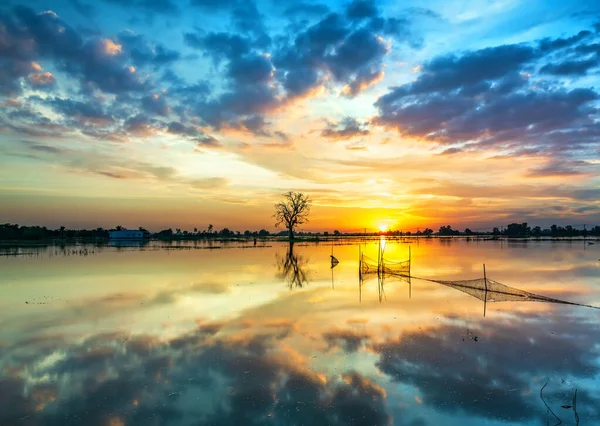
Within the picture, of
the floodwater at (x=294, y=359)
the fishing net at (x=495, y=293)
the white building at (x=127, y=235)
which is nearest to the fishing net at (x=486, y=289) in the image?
the fishing net at (x=495, y=293)

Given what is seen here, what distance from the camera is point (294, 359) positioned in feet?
36.7

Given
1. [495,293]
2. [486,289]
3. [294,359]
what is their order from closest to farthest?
1. [294,359]
2. [495,293]
3. [486,289]

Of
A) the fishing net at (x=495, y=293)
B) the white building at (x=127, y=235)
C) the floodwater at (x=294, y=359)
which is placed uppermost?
the white building at (x=127, y=235)

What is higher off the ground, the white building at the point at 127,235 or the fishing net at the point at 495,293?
the white building at the point at 127,235

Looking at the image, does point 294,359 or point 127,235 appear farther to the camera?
point 127,235

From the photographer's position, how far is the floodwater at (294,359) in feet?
26.7

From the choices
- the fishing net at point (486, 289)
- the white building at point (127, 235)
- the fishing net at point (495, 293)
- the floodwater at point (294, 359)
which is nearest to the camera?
the floodwater at point (294, 359)

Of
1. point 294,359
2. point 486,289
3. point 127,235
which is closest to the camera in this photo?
point 294,359

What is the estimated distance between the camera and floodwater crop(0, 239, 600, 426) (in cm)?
812

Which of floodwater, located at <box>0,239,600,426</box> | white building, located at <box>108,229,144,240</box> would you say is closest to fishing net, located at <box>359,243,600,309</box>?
floodwater, located at <box>0,239,600,426</box>

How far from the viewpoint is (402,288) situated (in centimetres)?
2422

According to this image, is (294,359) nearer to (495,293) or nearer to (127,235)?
(495,293)

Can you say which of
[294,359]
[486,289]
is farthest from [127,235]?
[294,359]

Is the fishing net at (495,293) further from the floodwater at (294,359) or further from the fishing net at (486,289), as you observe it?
the floodwater at (294,359)
